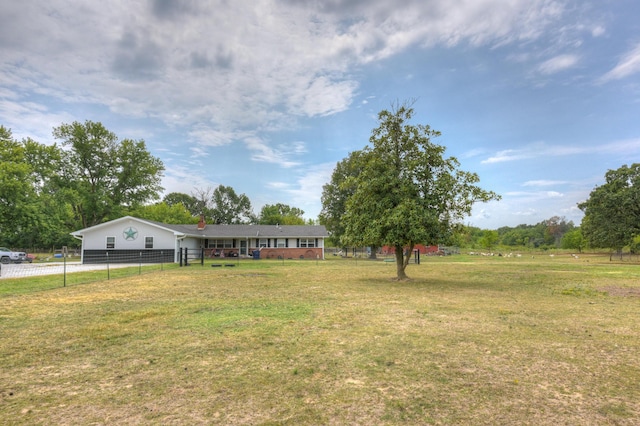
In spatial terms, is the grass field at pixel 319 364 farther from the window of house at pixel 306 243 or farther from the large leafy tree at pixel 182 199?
the large leafy tree at pixel 182 199

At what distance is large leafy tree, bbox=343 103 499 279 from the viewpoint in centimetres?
1419

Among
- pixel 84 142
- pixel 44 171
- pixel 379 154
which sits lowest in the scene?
pixel 379 154

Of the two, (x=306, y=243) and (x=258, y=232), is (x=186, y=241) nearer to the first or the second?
(x=258, y=232)

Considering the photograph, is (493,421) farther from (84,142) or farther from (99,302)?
(84,142)

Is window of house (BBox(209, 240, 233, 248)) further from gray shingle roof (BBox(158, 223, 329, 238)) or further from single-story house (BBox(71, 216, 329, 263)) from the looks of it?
gray shingle roof (BBox(158, 223, 329, 238))

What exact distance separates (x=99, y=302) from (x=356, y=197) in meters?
10.7

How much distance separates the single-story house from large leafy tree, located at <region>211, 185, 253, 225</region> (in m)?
32.7

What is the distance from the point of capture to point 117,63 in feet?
63.6

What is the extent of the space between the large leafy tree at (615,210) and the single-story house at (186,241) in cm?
2977

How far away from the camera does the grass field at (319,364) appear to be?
11.1 feet

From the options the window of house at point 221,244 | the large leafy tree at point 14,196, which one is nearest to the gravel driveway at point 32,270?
the large leafy tree at point 14,196

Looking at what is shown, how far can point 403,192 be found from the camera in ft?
49.4

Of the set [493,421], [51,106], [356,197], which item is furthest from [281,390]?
[51,106]

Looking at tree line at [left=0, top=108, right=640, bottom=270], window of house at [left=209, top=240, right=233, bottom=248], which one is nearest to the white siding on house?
tree line at [left=0, top=108, right=640, bottom=270]
